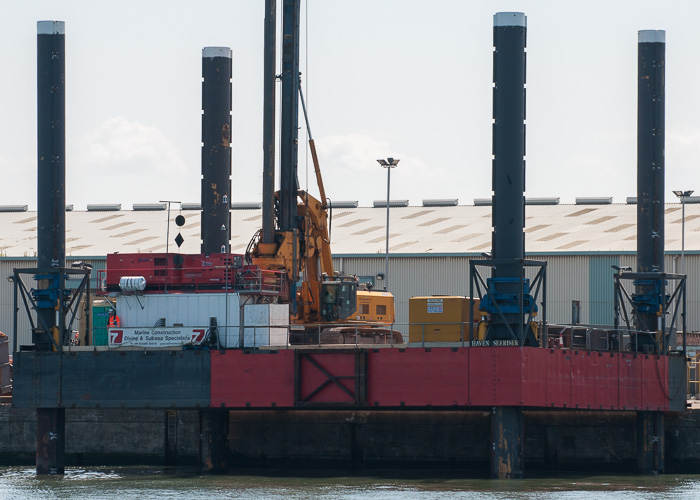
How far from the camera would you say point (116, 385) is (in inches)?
1924

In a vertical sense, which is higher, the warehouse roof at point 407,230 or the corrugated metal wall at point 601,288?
the warehouse roof at point 407,230

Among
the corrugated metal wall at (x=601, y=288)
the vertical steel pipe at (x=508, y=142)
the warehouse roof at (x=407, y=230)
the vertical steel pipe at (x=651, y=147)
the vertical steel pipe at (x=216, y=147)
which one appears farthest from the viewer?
the warehouse roof at (x=407, y=230)

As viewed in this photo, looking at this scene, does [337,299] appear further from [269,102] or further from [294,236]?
[269,102]

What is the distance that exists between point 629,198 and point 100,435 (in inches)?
1619

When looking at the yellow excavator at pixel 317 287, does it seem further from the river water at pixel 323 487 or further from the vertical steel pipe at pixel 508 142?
the vertical steel pipe at pixel 508 142

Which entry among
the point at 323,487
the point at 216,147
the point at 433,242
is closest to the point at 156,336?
the point at 323,487

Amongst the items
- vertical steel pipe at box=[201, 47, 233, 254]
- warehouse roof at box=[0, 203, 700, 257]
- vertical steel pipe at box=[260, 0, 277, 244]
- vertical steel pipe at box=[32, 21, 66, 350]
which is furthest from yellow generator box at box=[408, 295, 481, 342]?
warehouse roof at box=[0, 203, 700, 257]

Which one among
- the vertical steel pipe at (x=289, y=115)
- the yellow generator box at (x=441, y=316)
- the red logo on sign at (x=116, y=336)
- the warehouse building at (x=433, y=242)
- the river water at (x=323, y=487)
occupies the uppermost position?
the vertical steel pipe at (x=289, y=115)

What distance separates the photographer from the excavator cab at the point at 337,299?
5334 centimetres

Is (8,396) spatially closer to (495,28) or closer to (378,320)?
(378,320)

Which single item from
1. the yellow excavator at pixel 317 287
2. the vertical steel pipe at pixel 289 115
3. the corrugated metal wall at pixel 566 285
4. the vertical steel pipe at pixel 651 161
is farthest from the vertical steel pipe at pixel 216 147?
the corrugated metal wall at pixel 566 285

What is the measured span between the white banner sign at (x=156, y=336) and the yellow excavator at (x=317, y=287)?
398 centimetres

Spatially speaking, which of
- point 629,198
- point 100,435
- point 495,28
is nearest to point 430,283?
point 629,198

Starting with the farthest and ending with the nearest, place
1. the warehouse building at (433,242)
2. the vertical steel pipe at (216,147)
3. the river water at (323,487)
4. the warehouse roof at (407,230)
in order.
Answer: the warehouse roof at (407,230), the warehouse building at (433,242), the vertical steel pipe at (216,147), the river water at (323,487)
